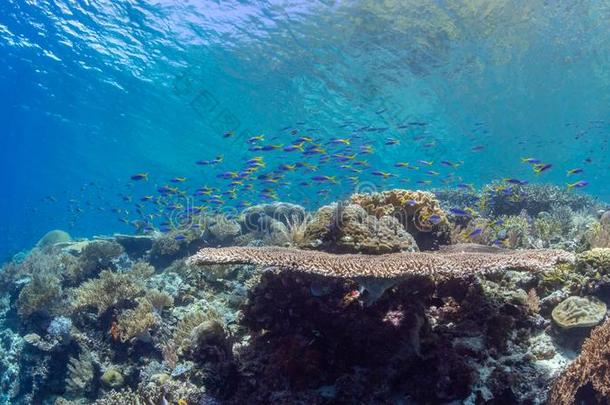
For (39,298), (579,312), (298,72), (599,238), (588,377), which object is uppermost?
(298,72)

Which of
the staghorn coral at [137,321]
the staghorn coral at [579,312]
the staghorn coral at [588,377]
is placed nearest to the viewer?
the staghorn coral at [588,377]

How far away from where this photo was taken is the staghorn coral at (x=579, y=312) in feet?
14.5

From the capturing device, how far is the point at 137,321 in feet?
24.6

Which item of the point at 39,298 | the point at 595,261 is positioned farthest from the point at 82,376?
the point at 595,261

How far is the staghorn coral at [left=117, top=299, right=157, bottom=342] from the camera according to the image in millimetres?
7430

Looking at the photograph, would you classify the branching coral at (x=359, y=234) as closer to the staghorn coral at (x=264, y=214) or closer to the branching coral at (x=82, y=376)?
the branching coral at (x=82, y=376)

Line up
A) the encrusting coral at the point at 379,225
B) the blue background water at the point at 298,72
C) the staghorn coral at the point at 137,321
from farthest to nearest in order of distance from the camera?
1. the blue background water at the point at 298,72
2. the staghorn coral at the point at 137,321
3. the encrusting coral at the point at 379,225

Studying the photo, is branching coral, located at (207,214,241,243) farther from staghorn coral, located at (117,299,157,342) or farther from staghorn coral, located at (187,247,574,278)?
staghorn coral, located at (187,247,574,278)

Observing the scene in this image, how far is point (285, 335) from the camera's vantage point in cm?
471

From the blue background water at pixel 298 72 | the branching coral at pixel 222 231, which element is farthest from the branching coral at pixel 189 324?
the blue background water at pixel 298 72

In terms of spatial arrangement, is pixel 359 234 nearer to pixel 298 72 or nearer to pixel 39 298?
pixel 39 298

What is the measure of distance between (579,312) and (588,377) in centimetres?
136

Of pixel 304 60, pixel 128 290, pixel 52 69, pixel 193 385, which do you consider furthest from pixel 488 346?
pixel 52 69

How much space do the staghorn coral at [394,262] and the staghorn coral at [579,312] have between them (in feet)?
2.82
